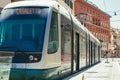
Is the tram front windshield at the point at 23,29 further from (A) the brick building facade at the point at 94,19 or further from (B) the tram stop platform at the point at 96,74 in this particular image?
(A) the brick building facade at the point at 94,19

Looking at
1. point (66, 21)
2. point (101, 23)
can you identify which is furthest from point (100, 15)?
point (66, 21)

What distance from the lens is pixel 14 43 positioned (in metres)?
13.1

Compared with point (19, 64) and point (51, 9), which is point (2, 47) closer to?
point (19, 64)

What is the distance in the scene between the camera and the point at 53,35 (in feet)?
45.2

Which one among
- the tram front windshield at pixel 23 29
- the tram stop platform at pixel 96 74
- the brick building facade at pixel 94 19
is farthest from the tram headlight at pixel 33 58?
the brick building facade at pixel 94 19

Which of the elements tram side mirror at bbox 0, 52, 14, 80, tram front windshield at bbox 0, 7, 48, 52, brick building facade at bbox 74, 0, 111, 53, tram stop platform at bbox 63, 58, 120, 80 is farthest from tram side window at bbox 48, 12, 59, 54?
brick building facade at bbox 74, 0, 111, 53

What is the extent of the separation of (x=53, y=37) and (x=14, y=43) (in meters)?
1.53

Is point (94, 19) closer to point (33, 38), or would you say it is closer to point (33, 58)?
point (33, 38)

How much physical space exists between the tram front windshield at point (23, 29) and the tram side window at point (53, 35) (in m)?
0.42

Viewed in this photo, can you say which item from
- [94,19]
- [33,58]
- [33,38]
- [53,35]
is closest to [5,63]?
[33,58]

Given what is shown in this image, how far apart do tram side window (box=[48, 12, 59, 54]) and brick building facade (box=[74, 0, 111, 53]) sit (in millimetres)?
86977

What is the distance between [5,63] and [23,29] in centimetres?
135

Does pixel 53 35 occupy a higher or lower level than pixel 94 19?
lower

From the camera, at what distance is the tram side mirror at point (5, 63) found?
12812 mm
